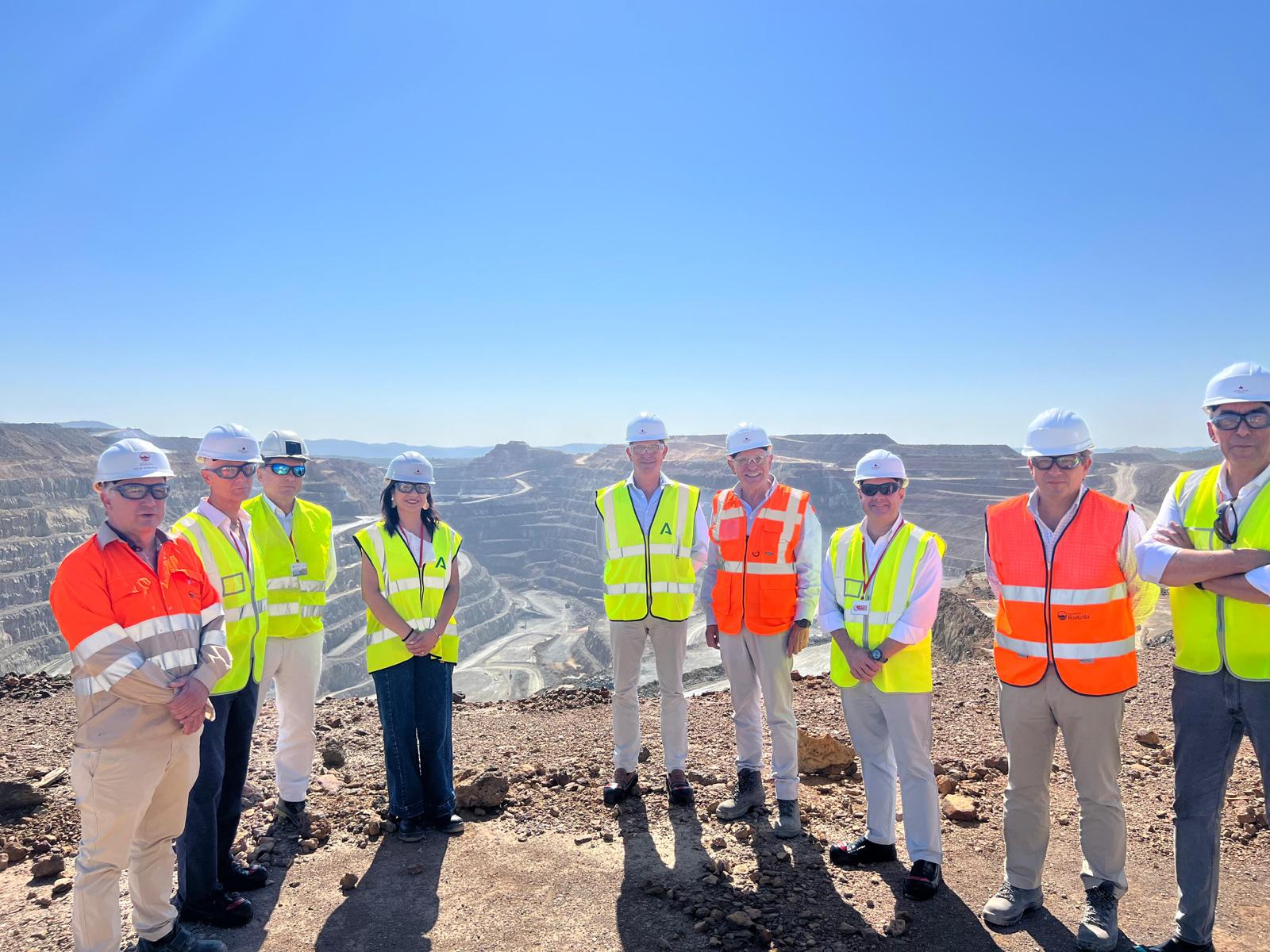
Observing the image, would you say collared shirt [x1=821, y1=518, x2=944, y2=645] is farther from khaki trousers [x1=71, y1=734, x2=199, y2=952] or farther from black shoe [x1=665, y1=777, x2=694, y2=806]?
khaki trousers [x1=71, y1=734, x2=199, y2=952]

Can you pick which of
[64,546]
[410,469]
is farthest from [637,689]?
[64,546]

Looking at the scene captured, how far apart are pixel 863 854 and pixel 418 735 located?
2.88 meters

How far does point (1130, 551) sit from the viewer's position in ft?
11.1

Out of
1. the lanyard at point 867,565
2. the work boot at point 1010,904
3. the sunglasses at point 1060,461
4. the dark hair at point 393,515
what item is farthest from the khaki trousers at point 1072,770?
the dark hair at point 393,515

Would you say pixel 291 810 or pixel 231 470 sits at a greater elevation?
pixel 231 470

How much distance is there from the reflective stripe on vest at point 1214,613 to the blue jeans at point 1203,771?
0.24ft

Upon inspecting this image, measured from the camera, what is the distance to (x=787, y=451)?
12350 centimetres

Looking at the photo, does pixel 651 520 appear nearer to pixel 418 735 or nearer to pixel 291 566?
pixel 418 735

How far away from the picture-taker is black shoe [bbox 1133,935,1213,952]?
321cm

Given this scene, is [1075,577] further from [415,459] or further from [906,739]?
[415,459]

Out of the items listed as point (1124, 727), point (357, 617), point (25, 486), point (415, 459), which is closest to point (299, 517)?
point (415, 459)

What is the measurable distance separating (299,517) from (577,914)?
120 inches

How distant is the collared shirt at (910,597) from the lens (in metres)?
3.85

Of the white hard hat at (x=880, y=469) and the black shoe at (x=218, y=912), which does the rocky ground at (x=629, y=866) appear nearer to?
the black shoe at (x=218, y=912)
